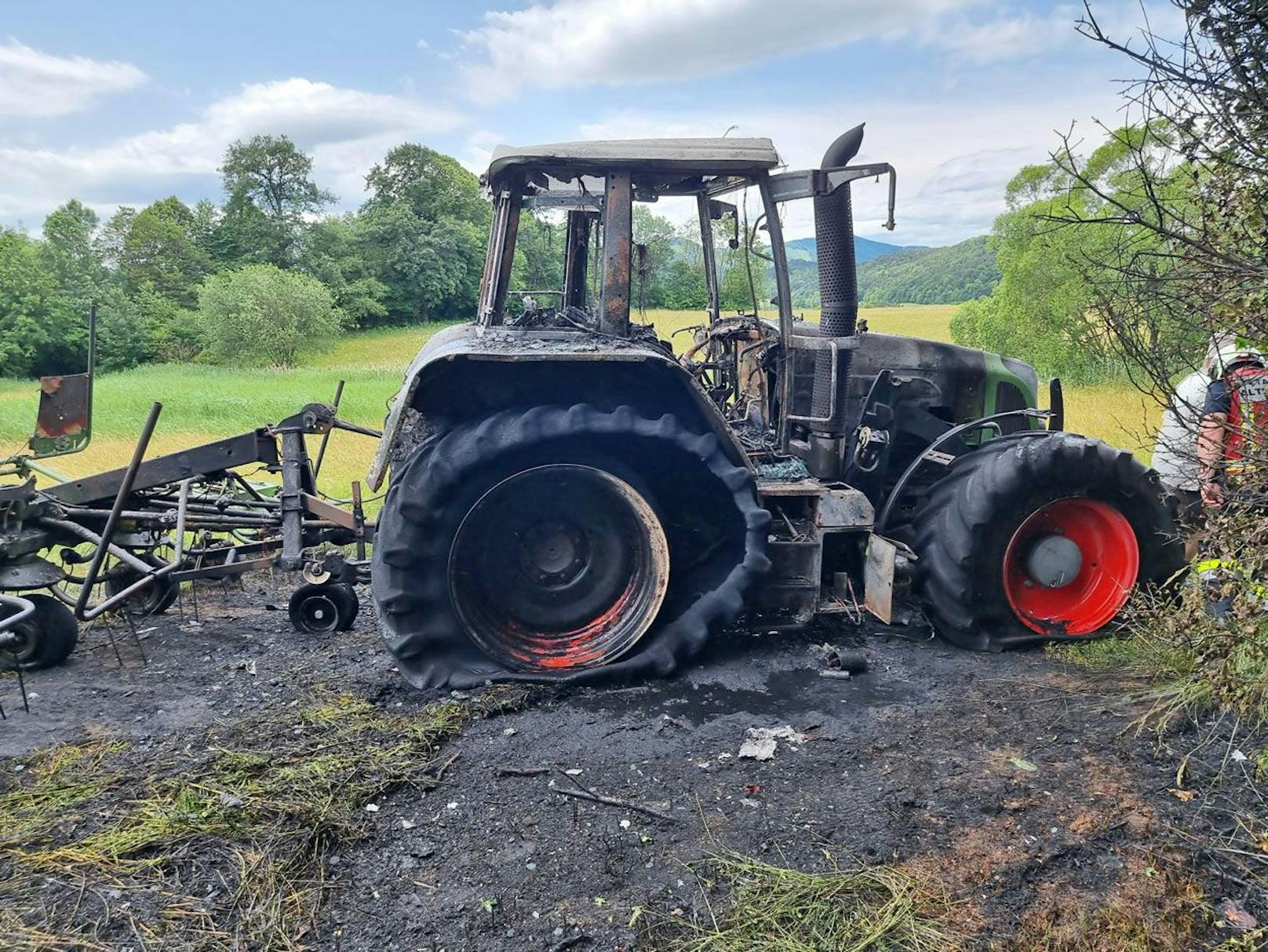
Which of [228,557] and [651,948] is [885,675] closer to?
[651,948]

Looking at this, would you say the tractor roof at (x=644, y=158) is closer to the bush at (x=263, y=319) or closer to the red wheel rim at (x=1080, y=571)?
the red wheel rim at (x=1080, y=571)

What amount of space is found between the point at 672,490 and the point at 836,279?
54.2 inches

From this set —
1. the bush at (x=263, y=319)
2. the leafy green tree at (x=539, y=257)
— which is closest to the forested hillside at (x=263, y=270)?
the bush at (x=263, y=319)

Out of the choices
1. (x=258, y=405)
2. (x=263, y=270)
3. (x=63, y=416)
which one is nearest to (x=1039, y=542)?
(x=63, y=416)

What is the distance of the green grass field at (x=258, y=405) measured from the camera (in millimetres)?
9742

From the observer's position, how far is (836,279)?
4.16 m

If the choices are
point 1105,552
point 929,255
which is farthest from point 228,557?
point 929,255

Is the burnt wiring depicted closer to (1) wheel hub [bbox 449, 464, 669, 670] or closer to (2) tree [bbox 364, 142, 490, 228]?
(1) wheel hub [bbox 449, 464, 669, 670]

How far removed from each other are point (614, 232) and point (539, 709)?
7.21ft

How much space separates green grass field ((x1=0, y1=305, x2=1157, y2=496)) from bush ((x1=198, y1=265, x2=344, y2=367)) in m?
1.15

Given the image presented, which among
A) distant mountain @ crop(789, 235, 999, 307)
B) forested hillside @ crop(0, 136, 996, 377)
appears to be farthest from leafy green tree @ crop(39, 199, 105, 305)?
distant mountain @ crop(789, 235, 999, 307)

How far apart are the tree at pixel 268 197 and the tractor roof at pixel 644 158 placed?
4129cm

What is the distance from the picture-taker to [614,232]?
388cm

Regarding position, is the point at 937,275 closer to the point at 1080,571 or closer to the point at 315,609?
the point at 1080,571
